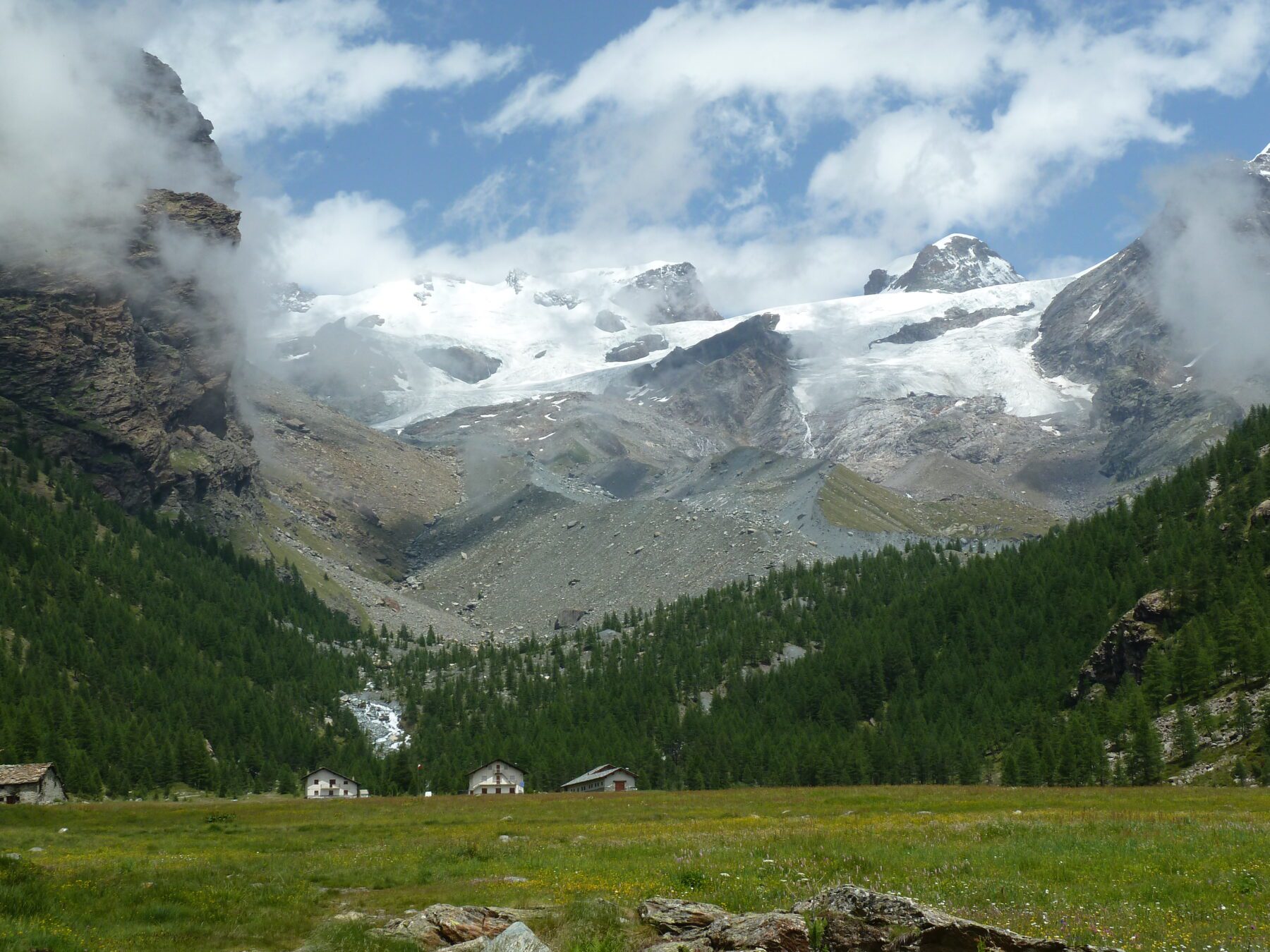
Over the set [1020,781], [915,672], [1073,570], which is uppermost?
[1073,570]

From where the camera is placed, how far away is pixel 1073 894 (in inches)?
1018

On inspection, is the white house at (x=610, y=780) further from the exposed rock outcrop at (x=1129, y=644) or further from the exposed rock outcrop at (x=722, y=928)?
the exposed rock outcrop at (x=722, y=928)

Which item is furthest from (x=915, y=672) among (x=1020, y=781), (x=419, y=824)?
(x=419, y=824)

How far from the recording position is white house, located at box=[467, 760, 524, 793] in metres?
129

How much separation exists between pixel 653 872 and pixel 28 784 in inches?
3299

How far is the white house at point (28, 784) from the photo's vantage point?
98.0 metres

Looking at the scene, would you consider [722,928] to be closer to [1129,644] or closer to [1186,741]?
[1186,741]

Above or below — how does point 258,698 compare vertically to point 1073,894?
above

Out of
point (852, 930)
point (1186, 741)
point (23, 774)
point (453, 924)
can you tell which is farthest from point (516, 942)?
point (23, 774)

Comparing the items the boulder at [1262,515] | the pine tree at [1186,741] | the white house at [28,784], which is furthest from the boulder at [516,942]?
the boulder at [1262,515]

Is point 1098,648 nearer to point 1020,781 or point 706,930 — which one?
point 1020,781

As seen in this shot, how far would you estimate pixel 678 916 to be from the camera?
24.8m

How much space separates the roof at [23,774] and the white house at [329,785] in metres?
33.9

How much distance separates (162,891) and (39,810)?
178 ft
